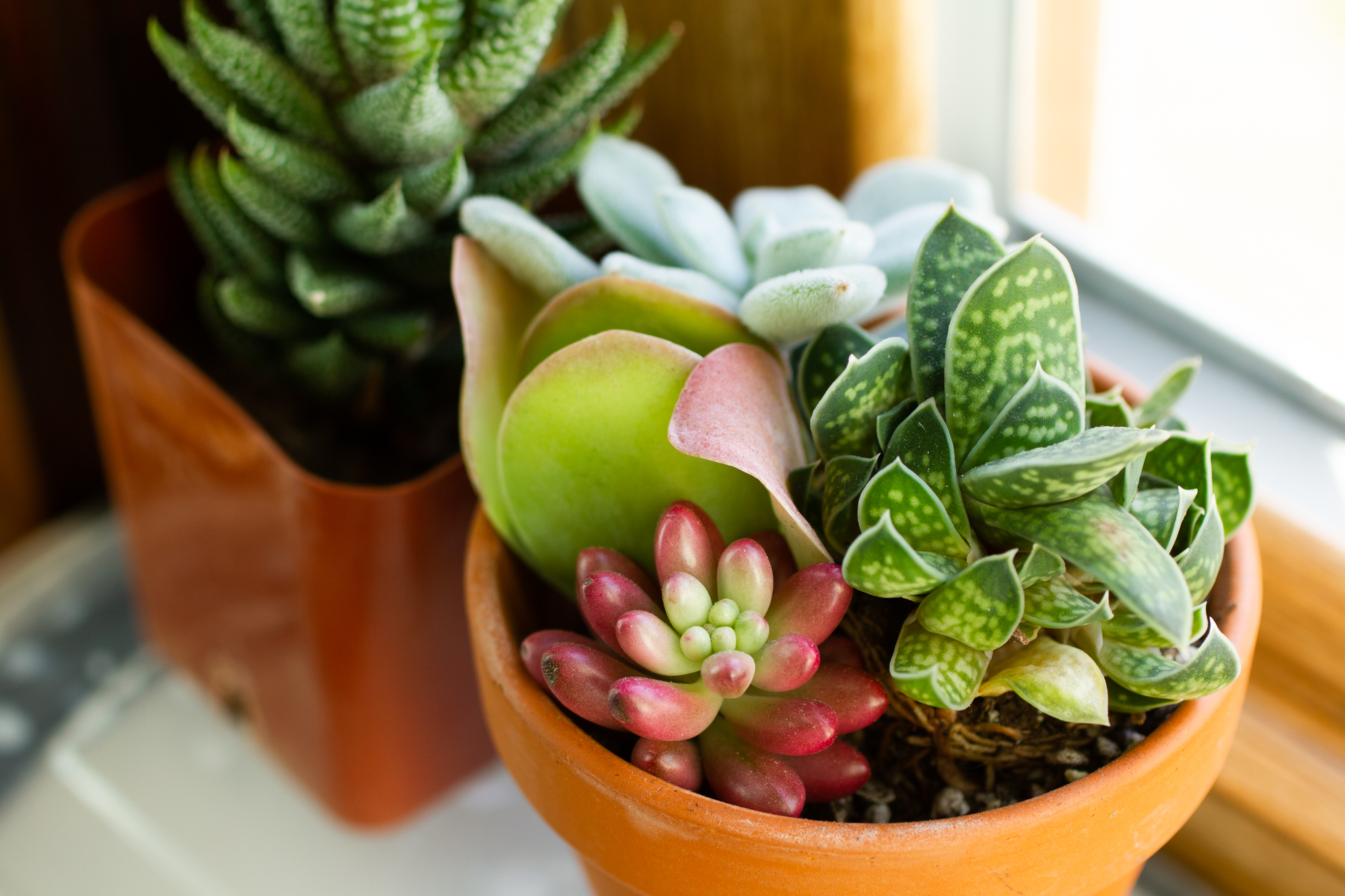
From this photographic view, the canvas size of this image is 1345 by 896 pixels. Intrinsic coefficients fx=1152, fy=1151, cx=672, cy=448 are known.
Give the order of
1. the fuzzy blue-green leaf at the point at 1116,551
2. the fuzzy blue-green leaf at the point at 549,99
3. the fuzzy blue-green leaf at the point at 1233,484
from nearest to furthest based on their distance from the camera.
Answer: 1. the fuzzy blue-green leaf at the point at 1116,551
2. the fuzzy blue-green leaf at the point at 1233,484
3. the fuzzy blue-green leaf at the point at 549,99

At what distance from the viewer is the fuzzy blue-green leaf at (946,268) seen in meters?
0.39

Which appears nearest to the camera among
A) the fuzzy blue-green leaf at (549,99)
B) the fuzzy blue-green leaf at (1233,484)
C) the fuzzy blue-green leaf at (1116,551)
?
the fuzzy blue-green leaf at (1116,551)

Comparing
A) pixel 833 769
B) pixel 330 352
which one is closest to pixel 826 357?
pixel 833 769

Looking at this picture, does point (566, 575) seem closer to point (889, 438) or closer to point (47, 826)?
point (889, 438)

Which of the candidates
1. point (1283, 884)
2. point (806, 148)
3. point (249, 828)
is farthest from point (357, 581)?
point (1283, 884)

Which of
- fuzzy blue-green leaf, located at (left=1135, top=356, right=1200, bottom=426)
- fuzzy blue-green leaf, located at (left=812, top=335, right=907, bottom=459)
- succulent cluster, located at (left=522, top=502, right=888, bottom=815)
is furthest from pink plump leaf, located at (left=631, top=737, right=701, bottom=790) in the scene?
fuzzy blue-green leaf, located at (left=1135, top=356, right=1200, bottom=426)

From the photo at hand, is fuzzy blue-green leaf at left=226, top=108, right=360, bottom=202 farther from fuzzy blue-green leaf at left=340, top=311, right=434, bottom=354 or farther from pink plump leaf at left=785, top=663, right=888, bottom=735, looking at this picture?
pink plump leaf at left=785, top=663, right=888, bottom=735

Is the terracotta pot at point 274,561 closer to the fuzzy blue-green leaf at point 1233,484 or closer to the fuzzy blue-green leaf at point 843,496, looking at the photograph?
the fuzzy blue-green leaf at point 843,496

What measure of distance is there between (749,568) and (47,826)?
1.71ft

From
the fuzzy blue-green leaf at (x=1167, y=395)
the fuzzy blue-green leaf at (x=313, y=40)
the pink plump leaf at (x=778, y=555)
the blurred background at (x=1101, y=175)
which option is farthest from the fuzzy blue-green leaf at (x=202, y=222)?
the fuzzy blue-green leaf at (x=1167, y=395)

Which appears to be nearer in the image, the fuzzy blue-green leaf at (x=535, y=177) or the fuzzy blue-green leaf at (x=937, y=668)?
the fuzzy blue-green leaf at (x=937, y=668)

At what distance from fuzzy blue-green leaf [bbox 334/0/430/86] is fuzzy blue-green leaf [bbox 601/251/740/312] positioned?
13 centimetres

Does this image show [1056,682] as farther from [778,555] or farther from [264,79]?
[264,79]

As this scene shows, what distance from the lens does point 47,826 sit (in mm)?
667
